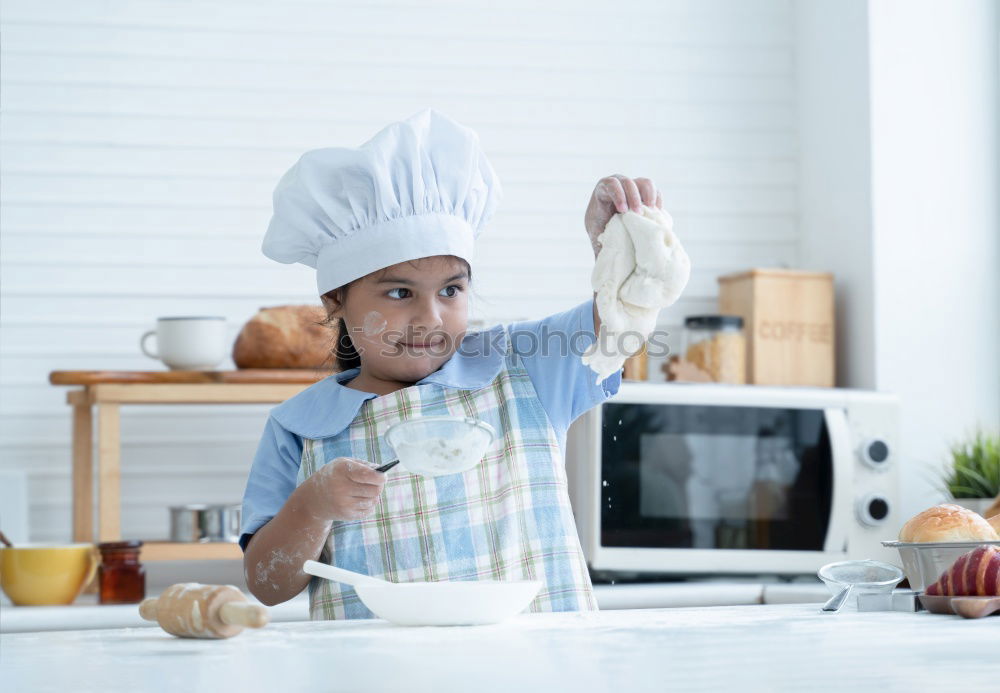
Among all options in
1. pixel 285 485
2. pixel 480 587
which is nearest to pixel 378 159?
pixel 285 485

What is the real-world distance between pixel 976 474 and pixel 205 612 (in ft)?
6.06

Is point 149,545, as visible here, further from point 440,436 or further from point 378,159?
point 440,436

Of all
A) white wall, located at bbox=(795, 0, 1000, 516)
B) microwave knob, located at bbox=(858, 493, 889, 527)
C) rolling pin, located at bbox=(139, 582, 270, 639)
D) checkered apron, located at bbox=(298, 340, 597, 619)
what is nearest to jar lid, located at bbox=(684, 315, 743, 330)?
white wall, located at bbox=(795, 0, 1000, 516)

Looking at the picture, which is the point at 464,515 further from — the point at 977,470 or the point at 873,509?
the point at 977,470

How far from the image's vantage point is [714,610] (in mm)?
1042

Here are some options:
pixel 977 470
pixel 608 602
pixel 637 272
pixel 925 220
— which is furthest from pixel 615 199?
pixel 925 220

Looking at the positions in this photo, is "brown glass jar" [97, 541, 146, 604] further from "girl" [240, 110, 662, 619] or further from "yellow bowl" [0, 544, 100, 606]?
"girl" [240, 110, 662, 619]

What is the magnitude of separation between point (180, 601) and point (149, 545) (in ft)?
4.60

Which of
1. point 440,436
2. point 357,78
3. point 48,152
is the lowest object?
point 440,436

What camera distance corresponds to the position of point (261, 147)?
2619 mm

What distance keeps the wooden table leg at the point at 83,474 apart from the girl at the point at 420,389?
1.10 meters

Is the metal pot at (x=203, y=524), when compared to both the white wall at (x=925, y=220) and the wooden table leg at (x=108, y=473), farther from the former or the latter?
the white wall at (x=925, y=220)

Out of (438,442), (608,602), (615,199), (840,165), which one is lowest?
(608,602)

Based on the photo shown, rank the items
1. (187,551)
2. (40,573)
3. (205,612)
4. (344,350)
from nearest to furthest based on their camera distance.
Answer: (205,612) → (344,350) → (40,573) → (187,551)
